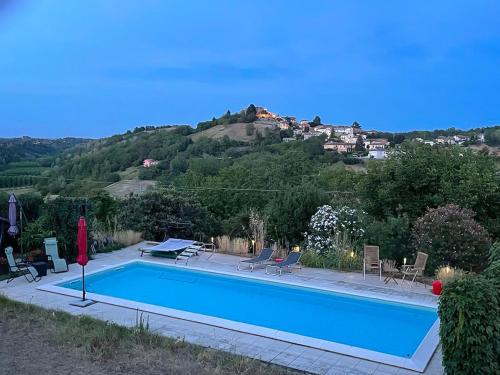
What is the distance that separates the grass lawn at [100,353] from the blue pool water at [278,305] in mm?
2036

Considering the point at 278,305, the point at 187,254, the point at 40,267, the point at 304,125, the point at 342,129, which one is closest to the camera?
the point at 278,305

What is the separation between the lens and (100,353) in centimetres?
528

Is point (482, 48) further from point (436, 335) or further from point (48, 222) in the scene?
point (48, 222)

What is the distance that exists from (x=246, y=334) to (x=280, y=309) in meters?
1.83

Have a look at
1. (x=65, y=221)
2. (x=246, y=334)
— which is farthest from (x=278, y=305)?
(x=65, y=221)

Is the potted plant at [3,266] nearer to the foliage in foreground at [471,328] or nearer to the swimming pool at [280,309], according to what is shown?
the swimming pool at [280,309]

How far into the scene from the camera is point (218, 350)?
5.68m

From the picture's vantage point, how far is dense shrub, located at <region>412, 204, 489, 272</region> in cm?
892

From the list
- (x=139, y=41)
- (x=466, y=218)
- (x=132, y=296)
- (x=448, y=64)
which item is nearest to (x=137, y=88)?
(x=139, y=41)

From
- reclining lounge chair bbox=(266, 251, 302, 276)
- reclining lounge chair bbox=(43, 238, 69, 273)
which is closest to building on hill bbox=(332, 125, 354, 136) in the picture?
reclining lounge chair bbox=(266, 251, 302, 276)

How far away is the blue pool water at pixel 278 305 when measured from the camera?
702 centimetres

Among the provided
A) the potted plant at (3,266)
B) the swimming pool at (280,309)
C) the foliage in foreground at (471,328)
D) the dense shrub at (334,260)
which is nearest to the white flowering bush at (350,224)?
the dense shrub at (334,260)

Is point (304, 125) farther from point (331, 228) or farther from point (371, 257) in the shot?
point (371, 257)

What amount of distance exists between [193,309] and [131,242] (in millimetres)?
5277
